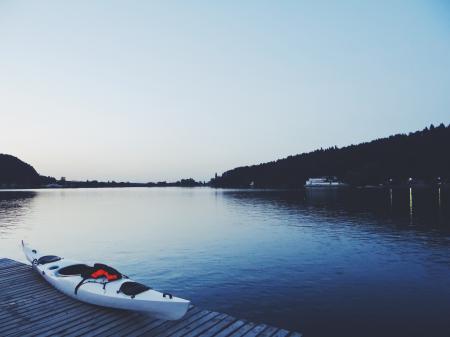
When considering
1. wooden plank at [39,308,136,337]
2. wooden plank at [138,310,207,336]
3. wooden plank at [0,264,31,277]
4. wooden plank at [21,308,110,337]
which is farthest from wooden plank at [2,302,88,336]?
wooden plank at [0,264,31,277]

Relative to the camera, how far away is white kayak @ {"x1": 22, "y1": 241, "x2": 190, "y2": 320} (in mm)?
12031

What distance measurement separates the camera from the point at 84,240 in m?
44.0

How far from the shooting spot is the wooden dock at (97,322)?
37.8 feet

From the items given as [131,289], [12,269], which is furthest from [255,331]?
[12,269]

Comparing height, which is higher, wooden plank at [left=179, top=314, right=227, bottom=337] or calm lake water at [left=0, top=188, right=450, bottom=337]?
wooden plank at [left=179, top=314, right=227, bottom=337]

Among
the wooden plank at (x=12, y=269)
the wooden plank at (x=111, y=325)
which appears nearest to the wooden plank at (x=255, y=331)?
the wooden plank at (x=111, y=325)

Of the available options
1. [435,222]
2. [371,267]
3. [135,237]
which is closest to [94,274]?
[371,267]

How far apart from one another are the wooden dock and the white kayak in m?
0.43

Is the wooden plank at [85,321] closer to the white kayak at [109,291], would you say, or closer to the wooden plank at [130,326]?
the white kayak at [109,291]

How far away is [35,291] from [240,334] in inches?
453

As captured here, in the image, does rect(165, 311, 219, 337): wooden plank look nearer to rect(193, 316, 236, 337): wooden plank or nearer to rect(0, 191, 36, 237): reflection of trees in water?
rect(193, 316, 236, 337): wooden plank

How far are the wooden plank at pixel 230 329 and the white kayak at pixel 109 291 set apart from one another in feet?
5.12

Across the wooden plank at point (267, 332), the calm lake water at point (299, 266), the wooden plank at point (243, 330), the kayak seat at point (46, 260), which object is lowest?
the calm lake water at point (299, 266)

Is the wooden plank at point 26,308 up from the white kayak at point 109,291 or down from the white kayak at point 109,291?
down
